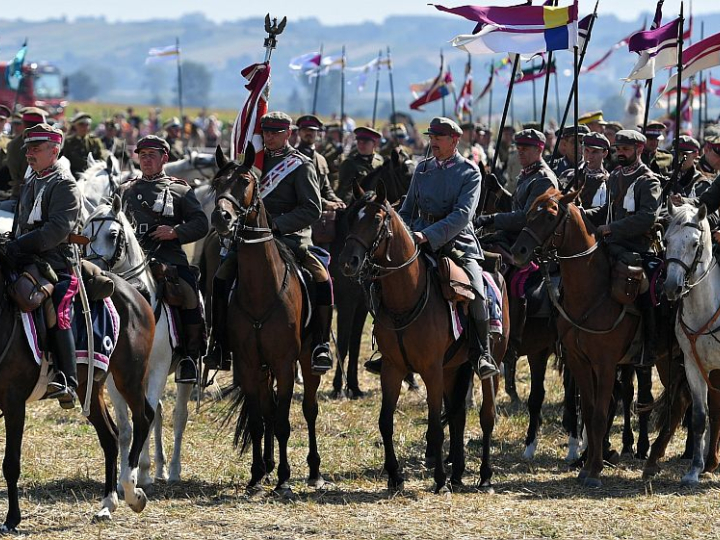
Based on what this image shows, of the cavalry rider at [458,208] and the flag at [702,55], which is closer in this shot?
the cavalry rider at [458,208]

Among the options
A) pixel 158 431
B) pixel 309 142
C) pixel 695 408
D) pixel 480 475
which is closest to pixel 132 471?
pixel 158 431

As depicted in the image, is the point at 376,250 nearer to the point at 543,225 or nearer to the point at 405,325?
the point at 405,325

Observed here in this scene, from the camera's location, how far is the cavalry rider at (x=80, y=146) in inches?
768

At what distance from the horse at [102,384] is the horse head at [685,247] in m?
4.29

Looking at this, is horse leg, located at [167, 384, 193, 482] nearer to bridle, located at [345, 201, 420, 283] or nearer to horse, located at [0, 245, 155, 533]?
horse, located at [0, 245, 155, 533]

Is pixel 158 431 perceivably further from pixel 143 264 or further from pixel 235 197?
pixel 235 197

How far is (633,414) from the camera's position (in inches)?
556

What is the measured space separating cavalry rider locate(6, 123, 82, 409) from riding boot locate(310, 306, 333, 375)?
2360mm

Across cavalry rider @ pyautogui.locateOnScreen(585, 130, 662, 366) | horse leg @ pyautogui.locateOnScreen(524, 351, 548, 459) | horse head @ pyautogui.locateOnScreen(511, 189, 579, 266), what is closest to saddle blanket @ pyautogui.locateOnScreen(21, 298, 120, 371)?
horse head @ pyautogui.locateOnScreen(511, 189, 579, 266)

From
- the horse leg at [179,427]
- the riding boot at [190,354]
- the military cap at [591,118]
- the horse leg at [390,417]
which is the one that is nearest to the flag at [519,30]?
the horse leg at [390,417]

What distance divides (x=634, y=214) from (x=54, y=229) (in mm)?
5294

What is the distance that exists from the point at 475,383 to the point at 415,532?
685cm

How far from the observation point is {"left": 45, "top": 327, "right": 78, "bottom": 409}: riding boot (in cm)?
934

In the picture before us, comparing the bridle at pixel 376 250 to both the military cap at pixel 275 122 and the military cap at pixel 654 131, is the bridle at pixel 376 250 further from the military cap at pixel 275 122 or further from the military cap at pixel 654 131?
the military cap at pixel 654 131
